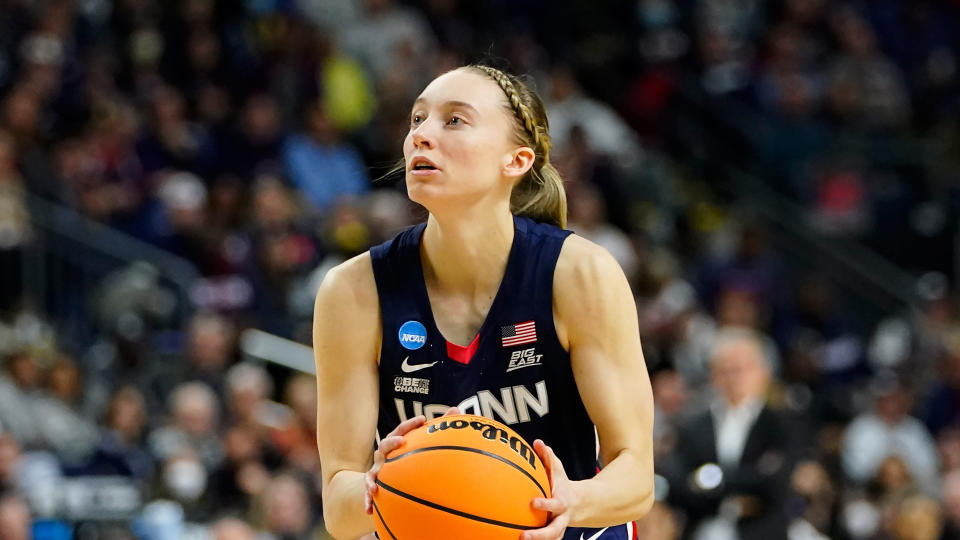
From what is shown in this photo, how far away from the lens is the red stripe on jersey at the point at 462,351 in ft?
13.0

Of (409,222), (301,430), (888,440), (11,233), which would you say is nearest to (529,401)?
(409,222)

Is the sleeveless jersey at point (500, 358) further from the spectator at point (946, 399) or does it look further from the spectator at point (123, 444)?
the spectator at point (946, 399)

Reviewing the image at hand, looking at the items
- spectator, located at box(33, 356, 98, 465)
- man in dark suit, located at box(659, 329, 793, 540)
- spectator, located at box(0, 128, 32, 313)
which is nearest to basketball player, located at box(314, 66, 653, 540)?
man in dark suit, located at box(659, 329, 793, 540)

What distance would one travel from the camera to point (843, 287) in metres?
12.8

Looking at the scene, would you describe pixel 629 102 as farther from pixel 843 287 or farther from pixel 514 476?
pixel 514 476

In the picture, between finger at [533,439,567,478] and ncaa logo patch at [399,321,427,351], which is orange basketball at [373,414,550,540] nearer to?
finger at [533,439,567,478]

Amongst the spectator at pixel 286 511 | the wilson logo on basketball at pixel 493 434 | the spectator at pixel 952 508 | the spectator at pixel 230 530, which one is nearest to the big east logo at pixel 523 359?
the wilson logo on basketball at pixel 493 434

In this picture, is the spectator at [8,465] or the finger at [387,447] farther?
the spectator at [8,465]

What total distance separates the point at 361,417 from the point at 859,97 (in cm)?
1085

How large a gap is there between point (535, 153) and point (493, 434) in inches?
37.2

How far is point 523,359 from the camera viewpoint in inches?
156

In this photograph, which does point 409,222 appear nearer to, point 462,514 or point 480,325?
point 480,325

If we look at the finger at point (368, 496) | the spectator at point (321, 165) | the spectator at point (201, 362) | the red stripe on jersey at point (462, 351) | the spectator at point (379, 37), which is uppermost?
the spectator at point (379, 37)

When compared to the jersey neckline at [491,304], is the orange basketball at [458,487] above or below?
below
